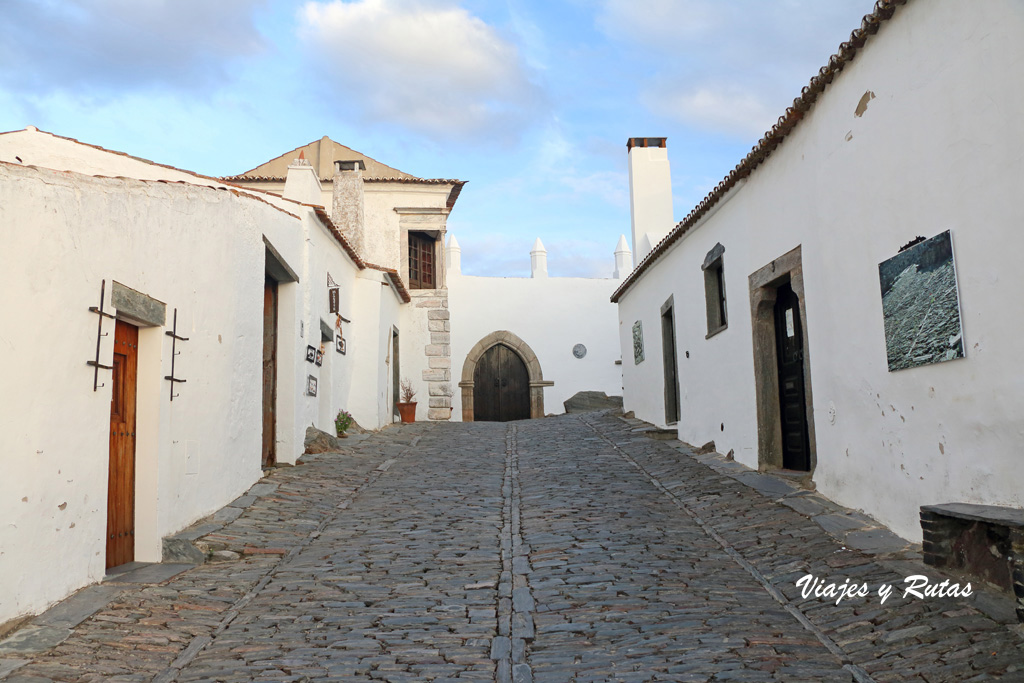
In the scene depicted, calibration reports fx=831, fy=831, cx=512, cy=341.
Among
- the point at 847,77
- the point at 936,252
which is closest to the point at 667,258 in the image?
the point at 847,77

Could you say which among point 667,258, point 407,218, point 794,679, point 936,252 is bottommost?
point 794,679

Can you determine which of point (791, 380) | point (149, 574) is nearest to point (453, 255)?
point (791, 380)

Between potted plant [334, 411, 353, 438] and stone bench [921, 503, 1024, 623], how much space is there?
32.4ft

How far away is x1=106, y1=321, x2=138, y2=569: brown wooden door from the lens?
6340 millimetres

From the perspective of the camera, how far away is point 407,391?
18.9 meters

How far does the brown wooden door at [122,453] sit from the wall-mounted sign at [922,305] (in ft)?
19.5

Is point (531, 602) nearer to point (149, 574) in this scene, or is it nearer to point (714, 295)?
point (149, 574)

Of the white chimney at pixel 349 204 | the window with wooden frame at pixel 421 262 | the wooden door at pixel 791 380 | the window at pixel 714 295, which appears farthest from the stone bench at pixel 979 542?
the window with wooden frame at pixel 421 262

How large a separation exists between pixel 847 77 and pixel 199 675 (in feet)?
21.2

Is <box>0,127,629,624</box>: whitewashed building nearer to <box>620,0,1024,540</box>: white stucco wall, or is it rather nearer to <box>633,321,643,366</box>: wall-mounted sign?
<box>633,321,643,366</box>: wall-mounted sign

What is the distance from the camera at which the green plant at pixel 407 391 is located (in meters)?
18.8

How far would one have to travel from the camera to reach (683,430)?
12.9 m

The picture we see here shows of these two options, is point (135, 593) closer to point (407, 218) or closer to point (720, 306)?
point (720, 306)

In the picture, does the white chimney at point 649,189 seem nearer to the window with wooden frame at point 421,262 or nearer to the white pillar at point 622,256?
the window with wooden frame at point 421,262
